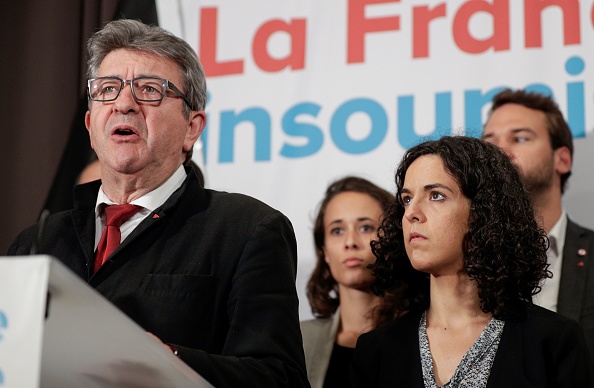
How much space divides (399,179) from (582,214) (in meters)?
1.20

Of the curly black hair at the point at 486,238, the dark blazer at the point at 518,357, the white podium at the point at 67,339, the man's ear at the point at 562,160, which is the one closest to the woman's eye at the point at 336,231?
the curly black hair at the point at 486,238

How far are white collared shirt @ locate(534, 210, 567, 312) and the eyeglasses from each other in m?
1.63

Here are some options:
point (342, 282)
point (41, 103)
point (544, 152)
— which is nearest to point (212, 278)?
point (342, 282)

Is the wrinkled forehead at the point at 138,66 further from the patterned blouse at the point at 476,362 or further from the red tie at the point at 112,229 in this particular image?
the patterned blouse at the point at 476,362

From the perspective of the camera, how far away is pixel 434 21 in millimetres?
3717

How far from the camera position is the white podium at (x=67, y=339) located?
3.59 ft

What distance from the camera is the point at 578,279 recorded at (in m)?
3.16

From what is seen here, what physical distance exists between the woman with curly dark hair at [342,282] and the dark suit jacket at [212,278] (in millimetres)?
1213

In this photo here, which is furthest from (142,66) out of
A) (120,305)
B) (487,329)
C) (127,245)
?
(487,329)

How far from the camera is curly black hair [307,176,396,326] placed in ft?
11.5

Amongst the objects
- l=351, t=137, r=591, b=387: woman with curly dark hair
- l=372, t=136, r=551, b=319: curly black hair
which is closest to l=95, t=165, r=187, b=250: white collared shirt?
l=351, t=137, r=591, b=387: woman with curly dark hair

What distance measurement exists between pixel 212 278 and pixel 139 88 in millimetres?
536

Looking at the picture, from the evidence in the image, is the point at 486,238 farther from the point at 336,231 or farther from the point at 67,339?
the point at 67,339

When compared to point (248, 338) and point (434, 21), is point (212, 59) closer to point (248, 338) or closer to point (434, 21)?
point (434, 21)
